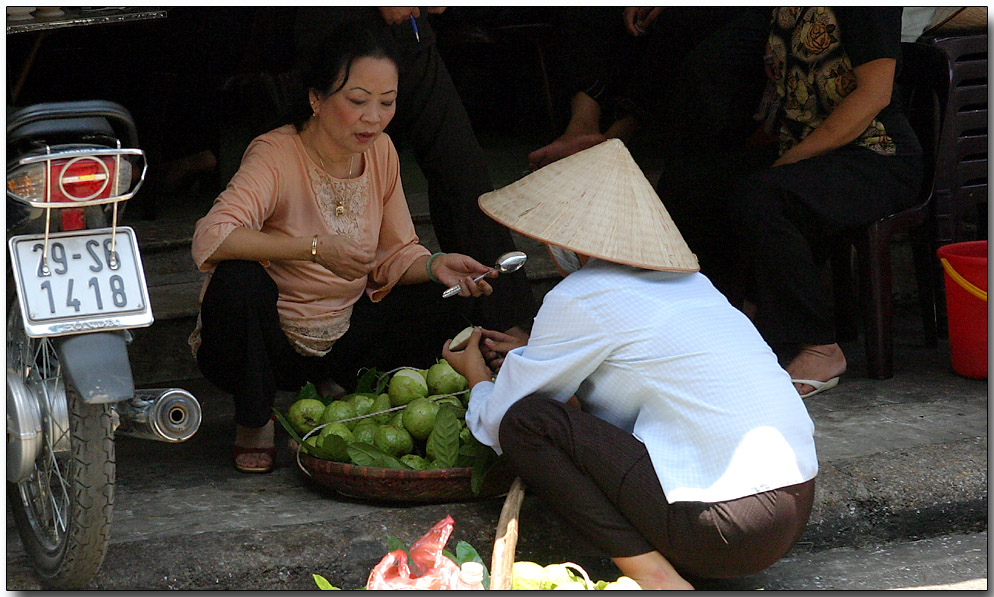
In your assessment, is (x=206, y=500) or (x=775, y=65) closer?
(x=206, y=500)

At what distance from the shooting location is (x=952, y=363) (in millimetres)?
3814

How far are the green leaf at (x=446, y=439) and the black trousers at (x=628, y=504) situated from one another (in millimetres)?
279

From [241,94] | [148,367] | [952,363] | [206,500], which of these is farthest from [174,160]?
[952,363]

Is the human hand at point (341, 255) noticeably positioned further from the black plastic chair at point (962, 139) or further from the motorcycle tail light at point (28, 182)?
the black plastic chair at point (962, 139)

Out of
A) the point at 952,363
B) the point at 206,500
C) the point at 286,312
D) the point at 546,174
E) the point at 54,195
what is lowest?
the point at 952,363

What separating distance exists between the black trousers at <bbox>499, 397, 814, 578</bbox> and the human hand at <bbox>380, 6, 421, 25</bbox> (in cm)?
150

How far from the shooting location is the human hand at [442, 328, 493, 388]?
106 inches

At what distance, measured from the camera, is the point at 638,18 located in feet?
13.9

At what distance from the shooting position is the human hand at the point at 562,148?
3.77 m

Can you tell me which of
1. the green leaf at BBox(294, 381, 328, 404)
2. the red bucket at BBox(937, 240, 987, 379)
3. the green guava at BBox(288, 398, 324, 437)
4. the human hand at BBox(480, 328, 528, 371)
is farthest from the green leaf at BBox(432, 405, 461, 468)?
the red bucket at BBox(937, 240, 987, 379)

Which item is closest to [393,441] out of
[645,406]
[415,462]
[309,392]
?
[415,462]

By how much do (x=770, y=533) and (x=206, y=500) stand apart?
1.38 m

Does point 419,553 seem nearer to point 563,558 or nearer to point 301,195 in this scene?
point 563,558

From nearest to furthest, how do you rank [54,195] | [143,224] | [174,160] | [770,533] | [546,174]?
1. [54,195]
2. [770,533]
3. [546,174]
4. [143,224]
5. [174,160]
